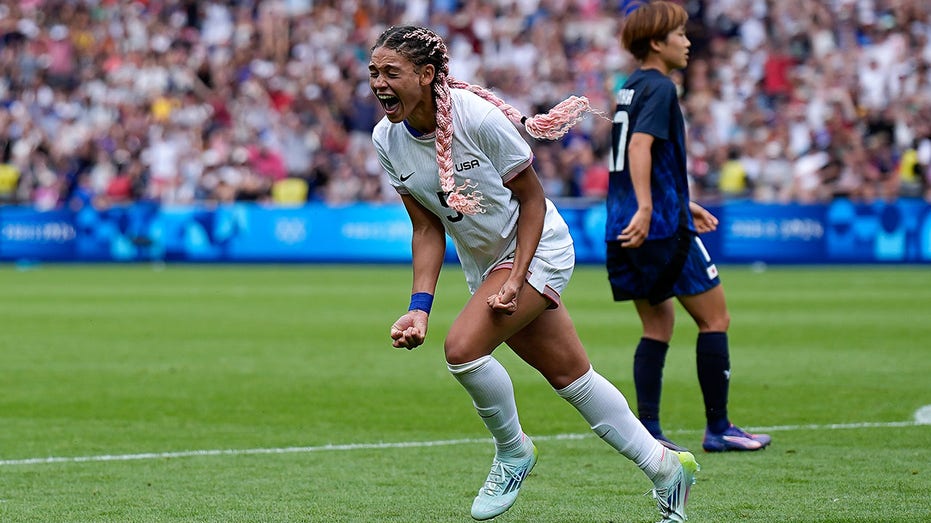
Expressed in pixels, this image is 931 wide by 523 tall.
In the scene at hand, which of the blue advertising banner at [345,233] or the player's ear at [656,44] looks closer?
the player's ear at [656,44]

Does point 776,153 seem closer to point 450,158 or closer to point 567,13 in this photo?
point 567,13

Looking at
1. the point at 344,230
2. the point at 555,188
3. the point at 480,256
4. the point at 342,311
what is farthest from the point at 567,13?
the point at 480,256

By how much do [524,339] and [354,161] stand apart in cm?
2174

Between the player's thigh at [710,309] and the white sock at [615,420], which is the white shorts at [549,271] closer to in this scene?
the white sock at [615,420]

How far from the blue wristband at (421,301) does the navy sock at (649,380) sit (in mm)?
2143

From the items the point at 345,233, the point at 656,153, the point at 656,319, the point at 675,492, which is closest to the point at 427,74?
the point at 675,492

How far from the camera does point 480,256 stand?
18.4ft

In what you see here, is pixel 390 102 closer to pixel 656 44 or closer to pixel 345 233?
pixel 656 44

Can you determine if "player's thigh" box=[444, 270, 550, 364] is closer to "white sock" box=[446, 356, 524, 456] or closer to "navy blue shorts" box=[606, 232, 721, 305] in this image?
"white sock" box=[446, 356, 524, 456]

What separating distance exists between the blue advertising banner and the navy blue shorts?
15.9 m

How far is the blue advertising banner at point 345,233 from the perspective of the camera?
22.9m

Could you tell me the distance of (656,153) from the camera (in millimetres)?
7160

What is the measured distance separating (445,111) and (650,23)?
228 cm

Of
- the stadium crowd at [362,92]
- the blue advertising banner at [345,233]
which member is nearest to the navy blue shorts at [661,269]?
the blue advertising banner at [345,233]
